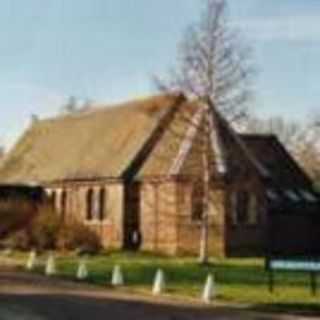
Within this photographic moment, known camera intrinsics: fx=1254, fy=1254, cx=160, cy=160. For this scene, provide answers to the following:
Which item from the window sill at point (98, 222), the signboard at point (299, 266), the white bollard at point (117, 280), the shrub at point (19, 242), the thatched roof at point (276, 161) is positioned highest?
the thatched roof at point (276, 161)

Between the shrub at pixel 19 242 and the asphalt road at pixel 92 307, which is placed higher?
the shrub at pixel 19 242

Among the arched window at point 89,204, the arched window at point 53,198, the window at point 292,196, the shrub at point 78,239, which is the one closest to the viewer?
the shrub at point 78,239

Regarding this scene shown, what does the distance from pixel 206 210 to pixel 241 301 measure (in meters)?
21.2

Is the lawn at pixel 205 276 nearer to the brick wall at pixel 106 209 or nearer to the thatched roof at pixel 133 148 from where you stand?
the thatched roof at pixel 133 148

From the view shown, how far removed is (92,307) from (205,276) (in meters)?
12.6

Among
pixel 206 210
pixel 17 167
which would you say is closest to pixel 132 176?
pixel 206 210

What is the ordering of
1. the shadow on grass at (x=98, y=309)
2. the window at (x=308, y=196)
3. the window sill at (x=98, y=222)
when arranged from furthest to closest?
the window sill at (x=98, y=222), the window at (x=308, y=196), the shadow on grass at (x=98, y=309)

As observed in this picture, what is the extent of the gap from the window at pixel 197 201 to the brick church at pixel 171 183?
0.05 meters

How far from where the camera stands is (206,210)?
55250 mm

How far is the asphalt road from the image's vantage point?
96.8 ft

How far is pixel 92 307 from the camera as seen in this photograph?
3152 centimetres

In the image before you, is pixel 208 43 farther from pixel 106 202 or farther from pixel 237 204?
pixel 106 202

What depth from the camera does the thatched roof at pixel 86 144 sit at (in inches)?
2653

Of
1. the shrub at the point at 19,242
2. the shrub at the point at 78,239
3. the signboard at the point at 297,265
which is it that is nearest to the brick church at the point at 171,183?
the shrub at the point at 78,239
